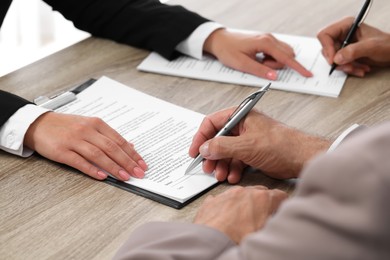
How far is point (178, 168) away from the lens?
1405mm

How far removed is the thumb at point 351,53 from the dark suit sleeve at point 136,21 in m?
0.36

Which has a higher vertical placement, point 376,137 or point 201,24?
point 376,137

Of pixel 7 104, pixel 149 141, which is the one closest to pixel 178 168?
pixel 149 141

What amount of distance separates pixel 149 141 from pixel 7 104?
31cm

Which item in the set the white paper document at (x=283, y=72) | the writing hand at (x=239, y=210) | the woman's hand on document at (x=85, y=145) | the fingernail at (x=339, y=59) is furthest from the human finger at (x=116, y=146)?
the fingernail at (x=339, y=59)

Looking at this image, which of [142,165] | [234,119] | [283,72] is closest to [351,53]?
[283,72]

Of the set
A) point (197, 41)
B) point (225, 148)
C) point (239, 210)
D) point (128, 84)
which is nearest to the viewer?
point (239, 210)

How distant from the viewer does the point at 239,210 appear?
47.4 inches

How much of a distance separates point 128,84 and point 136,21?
0.84 feet

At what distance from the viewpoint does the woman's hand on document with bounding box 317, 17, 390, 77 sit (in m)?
1.76

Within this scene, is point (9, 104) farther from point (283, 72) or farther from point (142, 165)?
point (283, 72)

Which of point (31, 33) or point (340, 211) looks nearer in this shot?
point (340, 211)

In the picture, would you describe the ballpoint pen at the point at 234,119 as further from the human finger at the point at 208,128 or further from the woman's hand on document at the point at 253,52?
the woman's hand on document at the point at 253,52

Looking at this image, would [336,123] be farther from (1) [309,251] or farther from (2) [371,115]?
(1) [309,251]
